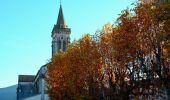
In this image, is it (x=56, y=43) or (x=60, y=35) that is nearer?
(x=56, y=43)

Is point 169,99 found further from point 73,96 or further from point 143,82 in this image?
point 73,96

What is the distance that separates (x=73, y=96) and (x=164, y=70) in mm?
22838

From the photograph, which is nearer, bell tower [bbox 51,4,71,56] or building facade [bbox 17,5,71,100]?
building facade [bbox 17,5,71,100]

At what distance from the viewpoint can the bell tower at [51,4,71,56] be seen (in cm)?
11188

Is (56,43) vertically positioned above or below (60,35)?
below

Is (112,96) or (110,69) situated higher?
(110,69)

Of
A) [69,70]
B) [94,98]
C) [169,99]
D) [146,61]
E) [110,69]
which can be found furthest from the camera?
[69,70]

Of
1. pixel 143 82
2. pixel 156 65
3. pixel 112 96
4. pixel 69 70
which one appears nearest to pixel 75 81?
pixel 69 70

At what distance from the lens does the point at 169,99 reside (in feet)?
119

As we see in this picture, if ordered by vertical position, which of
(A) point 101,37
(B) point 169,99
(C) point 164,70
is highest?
(A) point 101,37

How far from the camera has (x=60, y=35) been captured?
113 metres

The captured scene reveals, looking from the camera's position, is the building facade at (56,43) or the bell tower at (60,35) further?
the bell tower at (60,35)

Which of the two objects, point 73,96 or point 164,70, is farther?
point 73,96

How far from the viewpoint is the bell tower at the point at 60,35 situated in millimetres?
111875
